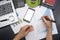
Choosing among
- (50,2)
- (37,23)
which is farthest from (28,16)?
(50,2)

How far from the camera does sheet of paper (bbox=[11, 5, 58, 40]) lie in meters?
1.76

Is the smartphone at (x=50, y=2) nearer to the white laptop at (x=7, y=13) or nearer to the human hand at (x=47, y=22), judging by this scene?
the human hand at (x=47, y=22)

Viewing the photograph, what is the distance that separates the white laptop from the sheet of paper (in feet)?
0.12

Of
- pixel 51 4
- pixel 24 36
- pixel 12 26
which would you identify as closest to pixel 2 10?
pixel 12 26

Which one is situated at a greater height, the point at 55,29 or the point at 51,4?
the point at 51,4

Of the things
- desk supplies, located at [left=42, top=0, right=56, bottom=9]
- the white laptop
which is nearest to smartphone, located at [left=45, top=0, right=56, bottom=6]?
desk supplies, located at [left=42, top=0, right=56, bottom=9]

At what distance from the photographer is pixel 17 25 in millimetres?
1758

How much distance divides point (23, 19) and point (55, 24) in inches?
9.2

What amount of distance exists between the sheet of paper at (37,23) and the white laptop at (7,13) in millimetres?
36

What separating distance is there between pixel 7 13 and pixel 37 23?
23 centimetres

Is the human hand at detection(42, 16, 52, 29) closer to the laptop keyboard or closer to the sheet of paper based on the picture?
the sheet of paper

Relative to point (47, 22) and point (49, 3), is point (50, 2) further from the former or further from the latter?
point (47, 22)

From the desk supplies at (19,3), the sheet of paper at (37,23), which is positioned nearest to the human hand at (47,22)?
the sheet of paper at (37,23)

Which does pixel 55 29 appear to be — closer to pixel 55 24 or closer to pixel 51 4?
pixel 55 24
